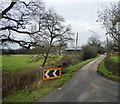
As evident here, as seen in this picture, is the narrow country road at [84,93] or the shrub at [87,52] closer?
the narrow country road at [84,93]

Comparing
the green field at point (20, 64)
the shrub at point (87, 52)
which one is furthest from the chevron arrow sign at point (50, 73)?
the shrub at point (87, 52)


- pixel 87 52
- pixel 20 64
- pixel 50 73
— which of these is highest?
pixel 50 73

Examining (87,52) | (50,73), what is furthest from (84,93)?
(87,52)

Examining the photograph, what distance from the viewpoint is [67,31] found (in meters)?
50.7

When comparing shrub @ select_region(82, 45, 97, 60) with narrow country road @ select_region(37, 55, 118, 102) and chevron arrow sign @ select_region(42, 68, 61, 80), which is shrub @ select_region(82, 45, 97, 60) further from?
chevron arrow sign @ select_region(42, 68, 61, 80)

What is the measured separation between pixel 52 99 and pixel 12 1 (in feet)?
50.3

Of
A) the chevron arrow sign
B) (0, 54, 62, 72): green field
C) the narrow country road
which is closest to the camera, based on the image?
the chevron arrow sign

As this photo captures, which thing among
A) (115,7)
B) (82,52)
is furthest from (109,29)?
(82,52)

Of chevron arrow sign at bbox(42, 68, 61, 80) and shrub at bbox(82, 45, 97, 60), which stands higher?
chevron arrow sign at bbox(42, 68, 61, 80)

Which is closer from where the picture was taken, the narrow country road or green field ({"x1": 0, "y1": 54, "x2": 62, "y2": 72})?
the narrow country road

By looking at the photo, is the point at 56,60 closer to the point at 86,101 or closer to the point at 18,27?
the point at 18,27

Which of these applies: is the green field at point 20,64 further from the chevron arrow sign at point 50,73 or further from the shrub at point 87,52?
the shrub at point 87,52

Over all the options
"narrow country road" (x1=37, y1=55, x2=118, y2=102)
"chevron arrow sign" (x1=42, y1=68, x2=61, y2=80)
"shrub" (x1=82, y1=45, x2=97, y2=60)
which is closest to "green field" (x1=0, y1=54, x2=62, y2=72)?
"narrow country road" (x1=37, y1=55, x2=118, y2=102)

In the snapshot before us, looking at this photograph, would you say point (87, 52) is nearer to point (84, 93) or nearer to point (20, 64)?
point (20, 64)
